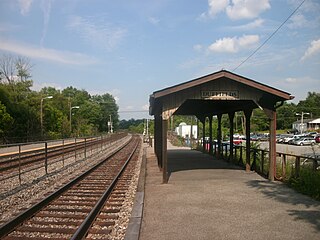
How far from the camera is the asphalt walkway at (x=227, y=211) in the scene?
6.04 meters

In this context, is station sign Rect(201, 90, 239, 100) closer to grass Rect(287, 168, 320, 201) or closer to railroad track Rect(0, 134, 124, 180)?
grass Rect(287, 168, 320, 201)

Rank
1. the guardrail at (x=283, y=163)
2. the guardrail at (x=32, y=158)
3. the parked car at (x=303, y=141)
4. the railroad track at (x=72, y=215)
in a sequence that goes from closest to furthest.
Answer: the railroad track at (x=72, y=215), the guardrail at (x=283, y=163), the guardrail at (x=32, y=158), the parked car at (x=303, y=141)

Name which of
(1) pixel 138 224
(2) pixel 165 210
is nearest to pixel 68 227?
(1) pixel 138 224

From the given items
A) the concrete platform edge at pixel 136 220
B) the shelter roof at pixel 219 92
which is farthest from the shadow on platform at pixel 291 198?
the concrete platform edge at pixel 136 220

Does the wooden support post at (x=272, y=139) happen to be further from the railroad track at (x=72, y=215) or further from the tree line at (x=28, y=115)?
the tree line at (x=28, y=115)

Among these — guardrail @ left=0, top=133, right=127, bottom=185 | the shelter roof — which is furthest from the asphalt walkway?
guardrail @ left=0, top=133, right=127, bottom=185

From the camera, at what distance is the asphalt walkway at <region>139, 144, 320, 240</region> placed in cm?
604

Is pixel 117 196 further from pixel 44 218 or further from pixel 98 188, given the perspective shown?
pixel 44 218

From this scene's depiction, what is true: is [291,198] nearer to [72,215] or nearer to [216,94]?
[216,94]

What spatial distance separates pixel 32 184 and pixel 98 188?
2416 millimetres

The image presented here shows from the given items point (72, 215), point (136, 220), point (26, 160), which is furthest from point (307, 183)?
point (26, 160)

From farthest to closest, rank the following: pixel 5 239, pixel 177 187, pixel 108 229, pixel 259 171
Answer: pixel 259 171
pixel 177 187
pixel 108 229
pixel 5 239

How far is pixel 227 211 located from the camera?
7.55m

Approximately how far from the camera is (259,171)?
45.6ft
